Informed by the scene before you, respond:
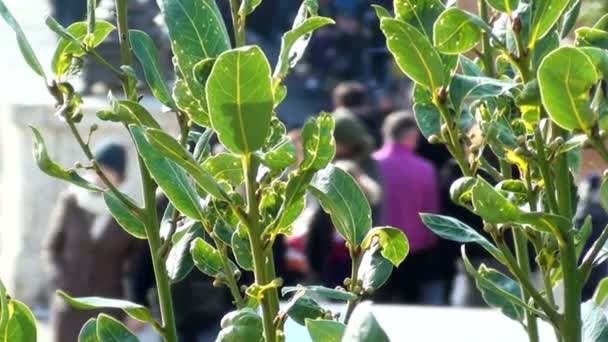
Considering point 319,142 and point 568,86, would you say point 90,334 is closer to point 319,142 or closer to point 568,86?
point 319,142

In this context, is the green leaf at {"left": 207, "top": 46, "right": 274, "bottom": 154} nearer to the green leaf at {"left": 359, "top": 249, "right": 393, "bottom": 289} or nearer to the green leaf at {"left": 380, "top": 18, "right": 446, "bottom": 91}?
the green leaf at {"left": 380, "top": 18, "right": 446, "bottom": 91}

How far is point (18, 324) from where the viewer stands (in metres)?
1.04

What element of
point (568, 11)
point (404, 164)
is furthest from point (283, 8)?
point (568, 11)

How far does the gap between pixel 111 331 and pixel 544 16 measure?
427 mm

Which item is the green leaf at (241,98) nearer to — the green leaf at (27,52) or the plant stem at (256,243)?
the plant stem at (256,243)

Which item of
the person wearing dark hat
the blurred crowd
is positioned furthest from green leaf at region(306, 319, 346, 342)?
the person wearing dark hat

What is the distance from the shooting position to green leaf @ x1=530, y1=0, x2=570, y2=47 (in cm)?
108

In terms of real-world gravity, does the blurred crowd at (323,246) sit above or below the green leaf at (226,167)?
below

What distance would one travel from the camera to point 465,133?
46.8 inches

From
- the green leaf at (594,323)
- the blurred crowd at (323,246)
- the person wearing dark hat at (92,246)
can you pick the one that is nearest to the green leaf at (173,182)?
the green leaf at (594,323)

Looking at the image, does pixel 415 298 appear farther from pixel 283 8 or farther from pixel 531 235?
pixel 531 235

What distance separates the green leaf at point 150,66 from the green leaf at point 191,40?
74mm

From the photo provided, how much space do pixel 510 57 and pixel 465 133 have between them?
116 mm

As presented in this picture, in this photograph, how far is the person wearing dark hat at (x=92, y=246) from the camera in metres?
6.55
